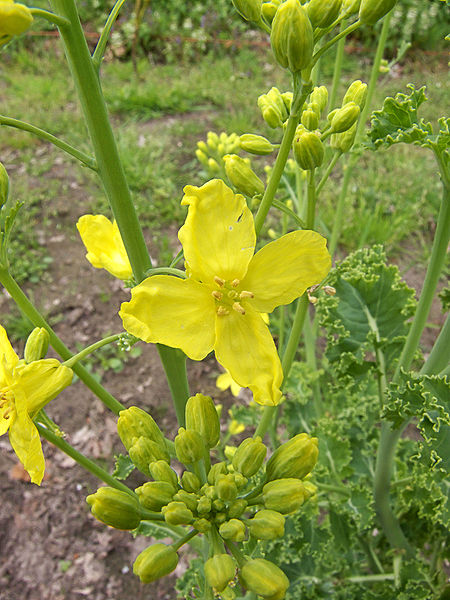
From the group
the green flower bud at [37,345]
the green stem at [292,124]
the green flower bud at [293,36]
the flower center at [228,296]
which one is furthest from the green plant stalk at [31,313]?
the green flower bud at [293,36]

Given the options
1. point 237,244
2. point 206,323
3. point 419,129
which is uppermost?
point 419,129

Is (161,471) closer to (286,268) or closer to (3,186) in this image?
(286,268)

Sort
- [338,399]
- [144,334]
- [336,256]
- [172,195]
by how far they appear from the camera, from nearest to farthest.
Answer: [144,334] → [338,399] → [336,256] → [172,195]

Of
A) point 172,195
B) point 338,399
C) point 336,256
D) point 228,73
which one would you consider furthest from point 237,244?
point 228,73

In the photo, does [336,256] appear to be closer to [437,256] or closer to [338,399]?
[338,399]

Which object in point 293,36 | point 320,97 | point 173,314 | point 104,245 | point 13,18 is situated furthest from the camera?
point 104,245

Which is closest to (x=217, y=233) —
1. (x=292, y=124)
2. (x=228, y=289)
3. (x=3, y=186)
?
(x=228, y=289)
